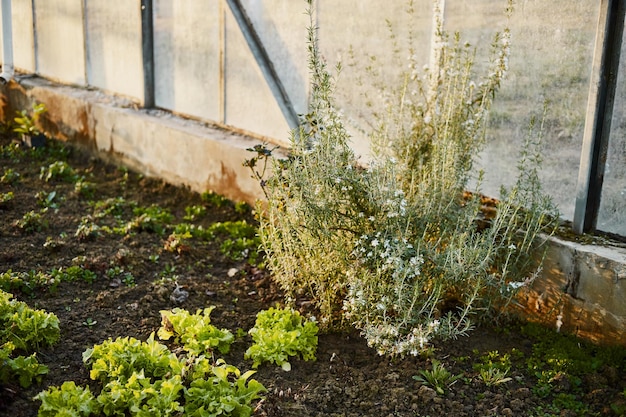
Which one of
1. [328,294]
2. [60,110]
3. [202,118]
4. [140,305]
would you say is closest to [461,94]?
[328,294]

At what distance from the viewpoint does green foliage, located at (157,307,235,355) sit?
4293mm

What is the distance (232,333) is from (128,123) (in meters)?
3.71

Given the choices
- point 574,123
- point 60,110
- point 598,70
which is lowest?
point 60,110

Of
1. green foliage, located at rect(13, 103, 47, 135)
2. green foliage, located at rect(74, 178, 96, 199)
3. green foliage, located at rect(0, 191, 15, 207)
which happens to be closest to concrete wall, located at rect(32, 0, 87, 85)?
green foliage, located at rect(13, 103, 47, 135)

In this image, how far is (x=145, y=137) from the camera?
7.55 metres

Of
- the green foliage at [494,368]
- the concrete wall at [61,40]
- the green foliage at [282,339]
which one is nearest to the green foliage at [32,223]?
the green foliage at [282,339]

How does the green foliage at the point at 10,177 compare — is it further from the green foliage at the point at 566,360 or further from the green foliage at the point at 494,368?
the green foliage at the point at 566,360

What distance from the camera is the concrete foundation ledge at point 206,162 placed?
4387mm

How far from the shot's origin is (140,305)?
495cm

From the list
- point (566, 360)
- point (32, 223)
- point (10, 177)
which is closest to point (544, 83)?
point (566, 360)

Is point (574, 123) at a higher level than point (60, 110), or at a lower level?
higher

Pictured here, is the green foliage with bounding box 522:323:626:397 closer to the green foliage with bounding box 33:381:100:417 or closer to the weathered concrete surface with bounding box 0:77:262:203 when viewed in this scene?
the green foliage with bounding box 33:381:100:417

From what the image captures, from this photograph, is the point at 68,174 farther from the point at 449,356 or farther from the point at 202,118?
the point at 449,356

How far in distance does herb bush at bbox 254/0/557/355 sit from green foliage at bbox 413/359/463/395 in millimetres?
150
